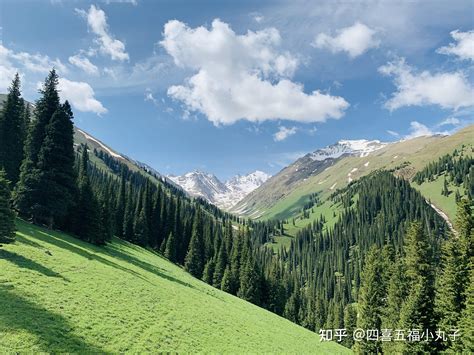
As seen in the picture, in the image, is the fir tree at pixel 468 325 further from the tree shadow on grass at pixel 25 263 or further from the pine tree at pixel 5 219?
the pine tree at pixel 5 219

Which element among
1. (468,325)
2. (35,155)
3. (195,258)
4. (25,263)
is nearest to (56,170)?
(35,155)

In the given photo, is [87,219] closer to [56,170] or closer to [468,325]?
[56,170]

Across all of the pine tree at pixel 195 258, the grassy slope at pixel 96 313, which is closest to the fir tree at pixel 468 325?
the grassy slope at pixel 96 313

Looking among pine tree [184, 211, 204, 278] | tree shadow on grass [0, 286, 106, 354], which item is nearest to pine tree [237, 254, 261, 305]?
pine tree [184, 211, 204, 278]

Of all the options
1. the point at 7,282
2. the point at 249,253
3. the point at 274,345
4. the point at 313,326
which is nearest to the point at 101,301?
the point at 7,282

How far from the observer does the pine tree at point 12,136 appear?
54000 mm

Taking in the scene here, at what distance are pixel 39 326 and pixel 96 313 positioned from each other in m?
5.14

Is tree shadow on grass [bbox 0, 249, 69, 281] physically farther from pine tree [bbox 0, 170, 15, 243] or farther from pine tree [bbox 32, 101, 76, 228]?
pine tree [bbox 32, 101, 76, 228]

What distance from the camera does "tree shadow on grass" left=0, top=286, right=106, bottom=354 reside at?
16.6 metres

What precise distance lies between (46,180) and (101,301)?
1181 inches

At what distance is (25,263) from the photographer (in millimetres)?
27047

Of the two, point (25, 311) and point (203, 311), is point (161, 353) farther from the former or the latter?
point (203, 311)

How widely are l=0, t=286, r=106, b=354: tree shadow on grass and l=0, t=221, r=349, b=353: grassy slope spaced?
4 centimetres

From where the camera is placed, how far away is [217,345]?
2720 centimetres
